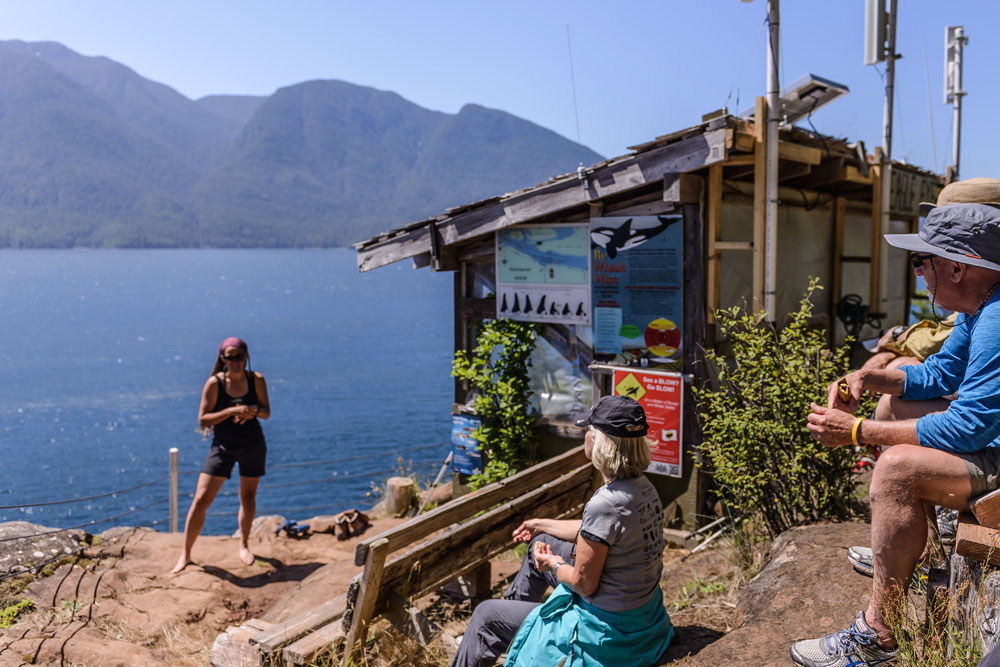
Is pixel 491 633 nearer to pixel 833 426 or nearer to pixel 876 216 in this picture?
pixel 833 426

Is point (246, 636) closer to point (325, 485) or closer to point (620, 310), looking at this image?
point (620, 310)

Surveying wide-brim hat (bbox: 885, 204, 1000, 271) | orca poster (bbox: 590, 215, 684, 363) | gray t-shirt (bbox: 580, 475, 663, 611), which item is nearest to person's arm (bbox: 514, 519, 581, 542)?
gray t-shirt (bbox: 580, 475, 663, 611)

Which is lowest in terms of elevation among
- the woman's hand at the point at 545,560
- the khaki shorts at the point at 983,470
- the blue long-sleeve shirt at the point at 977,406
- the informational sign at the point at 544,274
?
the woman's hand at the point at 545,560

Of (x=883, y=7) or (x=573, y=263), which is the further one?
(x=883, y=7)

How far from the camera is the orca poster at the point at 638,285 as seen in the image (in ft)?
25.8

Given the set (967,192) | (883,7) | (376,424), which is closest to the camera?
(967,192)

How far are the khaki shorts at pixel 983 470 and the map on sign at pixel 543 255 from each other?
216 inches

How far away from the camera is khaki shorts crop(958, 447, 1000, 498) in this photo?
3.16m

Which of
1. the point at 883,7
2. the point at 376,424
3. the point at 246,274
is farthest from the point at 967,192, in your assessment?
the point at 246,274

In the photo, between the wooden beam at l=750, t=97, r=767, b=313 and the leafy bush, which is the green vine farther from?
the leafy bush

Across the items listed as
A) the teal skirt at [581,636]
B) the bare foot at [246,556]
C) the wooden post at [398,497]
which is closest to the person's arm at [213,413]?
the bare foot at [246,556]

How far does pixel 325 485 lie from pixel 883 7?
745 inches

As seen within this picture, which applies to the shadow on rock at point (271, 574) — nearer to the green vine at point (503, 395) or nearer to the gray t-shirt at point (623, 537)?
the green vine at point (503, 395)

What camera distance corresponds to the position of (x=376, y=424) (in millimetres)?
34875
